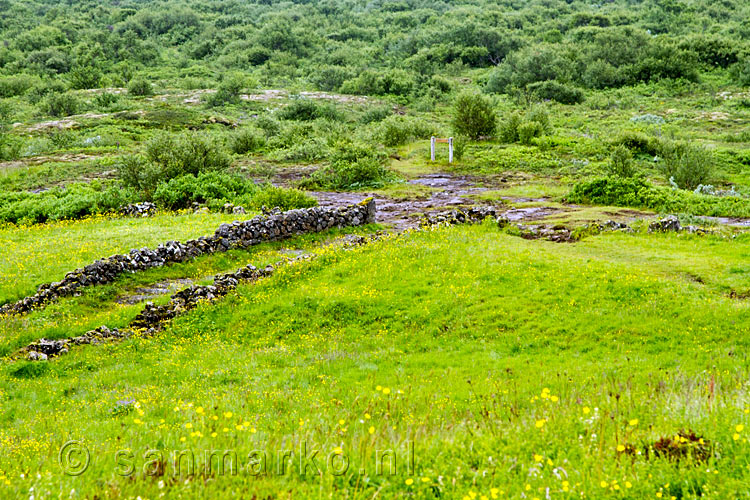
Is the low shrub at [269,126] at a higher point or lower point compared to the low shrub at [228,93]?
lower

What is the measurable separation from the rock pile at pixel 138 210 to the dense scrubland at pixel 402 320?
0.78 m

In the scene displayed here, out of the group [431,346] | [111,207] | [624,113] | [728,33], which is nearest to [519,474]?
[431,346]

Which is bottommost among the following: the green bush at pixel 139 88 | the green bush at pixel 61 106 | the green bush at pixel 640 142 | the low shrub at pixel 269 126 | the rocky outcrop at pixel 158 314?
the rocky outcrop at pixel 158 314

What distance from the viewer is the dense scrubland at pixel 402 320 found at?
504 cm

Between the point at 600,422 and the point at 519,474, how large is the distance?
1.29m

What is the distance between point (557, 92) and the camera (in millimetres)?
62531

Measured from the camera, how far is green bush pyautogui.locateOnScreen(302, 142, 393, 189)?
3209 centimetres

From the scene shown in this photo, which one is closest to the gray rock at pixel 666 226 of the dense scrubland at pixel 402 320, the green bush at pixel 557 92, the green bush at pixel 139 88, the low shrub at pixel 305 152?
the dense scrubland at pixel 402 320

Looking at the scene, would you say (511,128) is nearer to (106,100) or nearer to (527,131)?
(527,131)

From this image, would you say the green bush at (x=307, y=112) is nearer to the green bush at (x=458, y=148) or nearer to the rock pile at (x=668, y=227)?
the green bush at (x=458, y=148)

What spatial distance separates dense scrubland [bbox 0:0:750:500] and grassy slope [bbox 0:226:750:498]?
0.05m

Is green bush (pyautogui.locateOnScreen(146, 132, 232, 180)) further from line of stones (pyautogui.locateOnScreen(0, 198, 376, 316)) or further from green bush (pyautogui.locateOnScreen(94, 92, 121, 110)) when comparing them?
green bush (pyautogui.locateOnScreen(94, 92, 121, 110))

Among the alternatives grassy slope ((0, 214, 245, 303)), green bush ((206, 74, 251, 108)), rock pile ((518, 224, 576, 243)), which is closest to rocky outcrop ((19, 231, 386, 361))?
grassy slope ((0, 214, 245, 303))

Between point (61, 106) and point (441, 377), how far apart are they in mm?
62444
